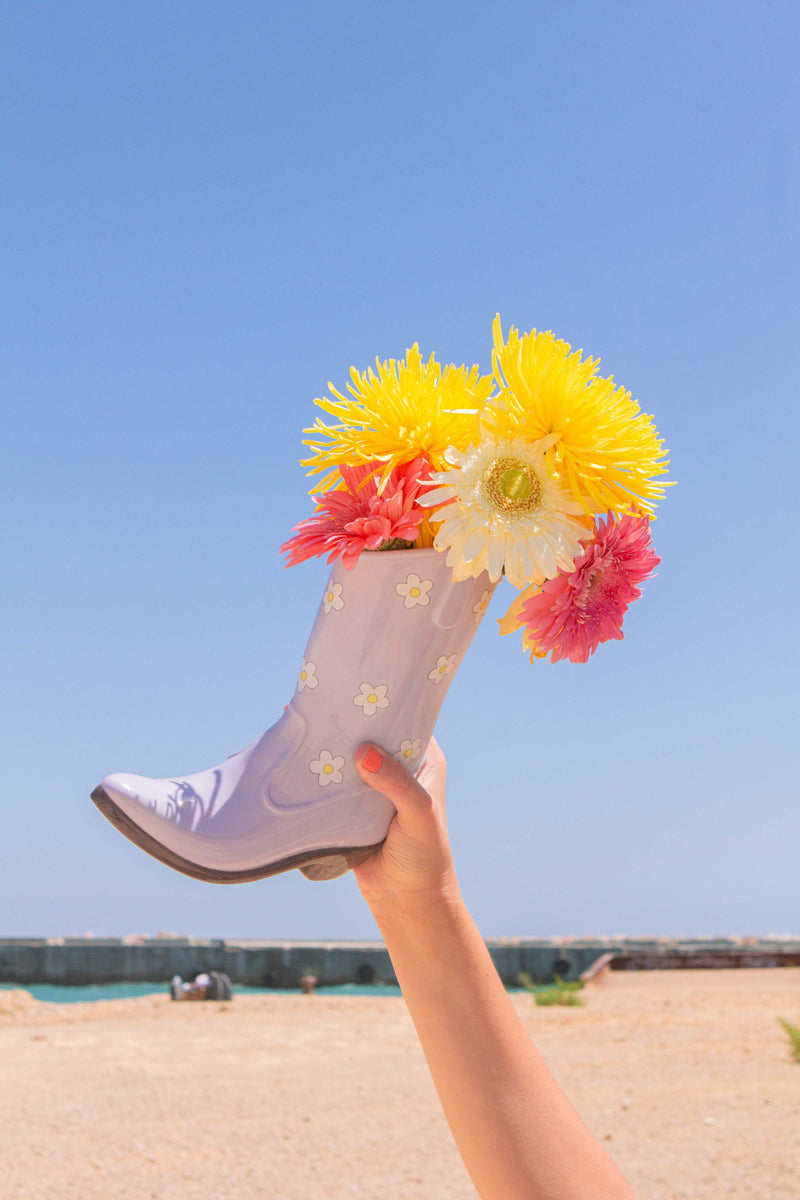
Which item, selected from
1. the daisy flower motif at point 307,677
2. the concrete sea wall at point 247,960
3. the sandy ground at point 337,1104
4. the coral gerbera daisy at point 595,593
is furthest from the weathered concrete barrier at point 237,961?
the coral gerbera daisy at point 595,593

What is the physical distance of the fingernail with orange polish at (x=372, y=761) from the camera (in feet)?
4.98

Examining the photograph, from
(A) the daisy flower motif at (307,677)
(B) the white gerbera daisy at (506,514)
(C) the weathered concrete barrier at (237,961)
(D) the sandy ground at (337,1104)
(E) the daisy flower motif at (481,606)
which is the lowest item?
(C) the weathered concrete barrier at (237,961)

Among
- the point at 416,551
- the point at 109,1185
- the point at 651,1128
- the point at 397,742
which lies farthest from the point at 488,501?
the point at 651,1128

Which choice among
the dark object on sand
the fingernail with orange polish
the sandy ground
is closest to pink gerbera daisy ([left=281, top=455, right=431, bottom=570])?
the fingernail with orange polish

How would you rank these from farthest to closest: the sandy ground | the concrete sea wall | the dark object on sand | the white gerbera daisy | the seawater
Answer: the concrete sea wall → the seawater → the dark object on sand → the sandy ground → the white gerbera daisy

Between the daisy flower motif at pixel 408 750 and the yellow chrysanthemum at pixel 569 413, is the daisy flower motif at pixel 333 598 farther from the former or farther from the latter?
the yellow chrysanthemum at pixel 569 413

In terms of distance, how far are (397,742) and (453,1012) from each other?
0.43 meters

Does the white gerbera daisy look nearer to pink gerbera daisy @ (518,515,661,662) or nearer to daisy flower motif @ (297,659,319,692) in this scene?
pink gerbera daisy @ (518,515,661,662)

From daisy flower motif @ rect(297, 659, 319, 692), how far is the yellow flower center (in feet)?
1.37

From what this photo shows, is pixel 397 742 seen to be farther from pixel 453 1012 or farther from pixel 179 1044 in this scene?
pixel 179 1044

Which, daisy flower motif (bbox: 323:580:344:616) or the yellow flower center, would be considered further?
daisy flower motif (bbox: 323:580:344:616)

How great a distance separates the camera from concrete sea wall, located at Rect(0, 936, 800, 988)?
16781mm

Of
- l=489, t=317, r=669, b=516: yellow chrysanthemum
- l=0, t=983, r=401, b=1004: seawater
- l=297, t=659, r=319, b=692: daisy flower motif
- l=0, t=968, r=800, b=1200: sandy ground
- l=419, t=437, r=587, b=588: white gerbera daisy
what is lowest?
l=0, t=983, r=401, b=1004: seawater

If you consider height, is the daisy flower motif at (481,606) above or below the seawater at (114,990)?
above
